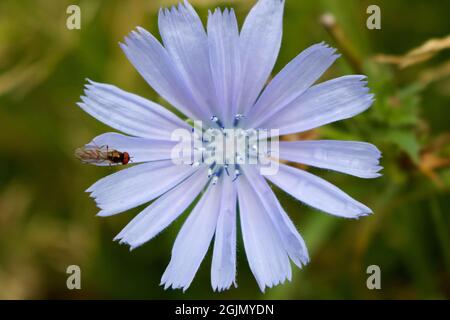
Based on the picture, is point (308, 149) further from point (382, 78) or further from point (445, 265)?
point (445, 265)

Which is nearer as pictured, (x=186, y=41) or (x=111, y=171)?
(x=186, y=41)

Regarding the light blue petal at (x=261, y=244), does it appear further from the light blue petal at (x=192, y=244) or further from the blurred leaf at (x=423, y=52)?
the blurred leaf at (x=423, y=52)

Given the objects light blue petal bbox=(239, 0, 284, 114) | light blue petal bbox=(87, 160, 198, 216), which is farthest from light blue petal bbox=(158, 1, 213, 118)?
light blue petal bbox=(87, 160, 198, 216)

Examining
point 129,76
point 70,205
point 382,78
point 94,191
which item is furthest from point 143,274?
point 382,78

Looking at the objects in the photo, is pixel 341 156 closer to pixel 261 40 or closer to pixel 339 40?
pixel 261 40

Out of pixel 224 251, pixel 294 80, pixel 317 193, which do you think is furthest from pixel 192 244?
pixel 294 80

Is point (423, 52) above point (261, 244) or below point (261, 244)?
above
